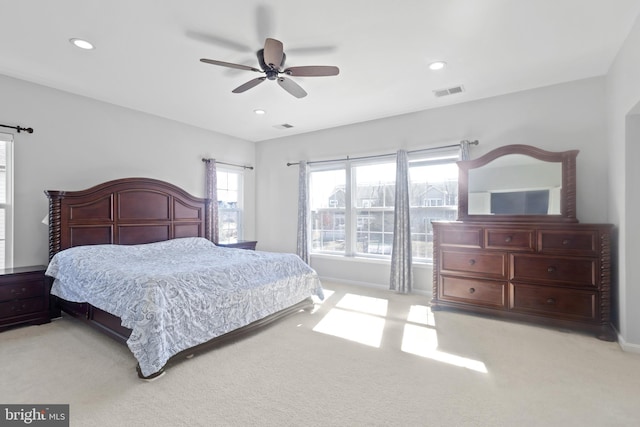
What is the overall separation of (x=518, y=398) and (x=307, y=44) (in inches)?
128

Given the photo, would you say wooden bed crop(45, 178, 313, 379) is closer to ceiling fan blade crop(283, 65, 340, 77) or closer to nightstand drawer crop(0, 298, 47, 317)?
nightstand drawer crop(0, 298, 47, 317)

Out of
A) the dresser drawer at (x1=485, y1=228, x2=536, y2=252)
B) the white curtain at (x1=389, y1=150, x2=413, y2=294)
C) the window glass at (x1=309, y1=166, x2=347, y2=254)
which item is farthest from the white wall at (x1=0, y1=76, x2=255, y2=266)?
the dresser drawer at (x1=485, y1=228, x2=536, y2=252)

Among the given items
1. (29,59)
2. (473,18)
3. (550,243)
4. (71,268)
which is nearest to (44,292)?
(71,268)

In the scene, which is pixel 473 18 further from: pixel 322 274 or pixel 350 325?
pixel 322 274

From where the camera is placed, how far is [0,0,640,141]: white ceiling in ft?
7.74

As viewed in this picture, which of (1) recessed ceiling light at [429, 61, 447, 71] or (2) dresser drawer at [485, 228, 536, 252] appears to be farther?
(2) dresser drawer at [485, 228, 536, 252]

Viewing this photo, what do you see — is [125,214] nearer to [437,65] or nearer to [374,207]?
[374,207]

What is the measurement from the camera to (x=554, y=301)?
3.28 metres

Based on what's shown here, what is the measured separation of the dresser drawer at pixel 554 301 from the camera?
3131 millimetres

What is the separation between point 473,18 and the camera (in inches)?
97.2

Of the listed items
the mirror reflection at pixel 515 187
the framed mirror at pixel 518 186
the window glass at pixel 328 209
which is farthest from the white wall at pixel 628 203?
the window glass at pixel 328 209

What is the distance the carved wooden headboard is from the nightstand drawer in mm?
547

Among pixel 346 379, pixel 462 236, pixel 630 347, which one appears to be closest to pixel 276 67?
pixel 346 379

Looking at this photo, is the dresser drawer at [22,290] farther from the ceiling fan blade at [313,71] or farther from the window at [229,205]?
the ceiling fan blade at [313,71]
